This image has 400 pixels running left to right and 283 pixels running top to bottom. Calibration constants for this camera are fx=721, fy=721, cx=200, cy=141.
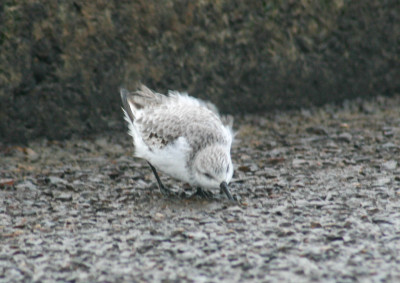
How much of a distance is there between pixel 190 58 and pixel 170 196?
2243 mm

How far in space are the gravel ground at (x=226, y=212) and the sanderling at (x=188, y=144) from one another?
245 millimetres

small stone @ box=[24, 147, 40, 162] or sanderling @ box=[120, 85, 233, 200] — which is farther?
small stone @ box=[24, 147, 40, 162]

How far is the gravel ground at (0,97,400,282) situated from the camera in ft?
14.0

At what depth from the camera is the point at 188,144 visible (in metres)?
5.56

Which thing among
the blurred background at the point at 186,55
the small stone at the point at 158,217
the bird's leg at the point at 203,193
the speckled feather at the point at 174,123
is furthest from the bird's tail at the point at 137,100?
the small stone at the point at 158,217

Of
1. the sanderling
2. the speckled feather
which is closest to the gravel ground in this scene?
the sanderling

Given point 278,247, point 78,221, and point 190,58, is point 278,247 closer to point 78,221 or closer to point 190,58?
point 78,221

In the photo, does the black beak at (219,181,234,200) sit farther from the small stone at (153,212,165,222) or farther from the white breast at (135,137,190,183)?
the small stone at (153,212,165,222)

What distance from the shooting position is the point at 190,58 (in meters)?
7.69

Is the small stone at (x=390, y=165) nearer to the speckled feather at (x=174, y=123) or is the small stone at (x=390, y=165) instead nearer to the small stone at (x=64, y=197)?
the speckled feather at (x=174, y=123)

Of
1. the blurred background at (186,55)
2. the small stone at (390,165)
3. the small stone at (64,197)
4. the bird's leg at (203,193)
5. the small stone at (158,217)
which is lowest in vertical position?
the small stone at (64,197)

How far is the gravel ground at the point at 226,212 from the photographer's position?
426 centimetres

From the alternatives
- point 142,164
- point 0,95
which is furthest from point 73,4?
point 142,164

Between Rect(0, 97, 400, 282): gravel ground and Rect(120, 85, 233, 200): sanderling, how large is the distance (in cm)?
24
